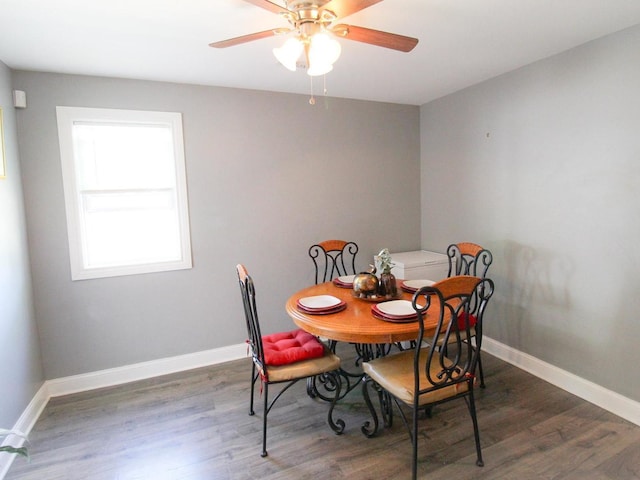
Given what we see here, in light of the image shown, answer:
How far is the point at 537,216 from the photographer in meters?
2.76

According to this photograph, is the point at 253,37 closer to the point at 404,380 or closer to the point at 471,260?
the point at 404,380

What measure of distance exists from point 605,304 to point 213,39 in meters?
3.03

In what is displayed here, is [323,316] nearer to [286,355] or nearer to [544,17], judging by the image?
[286,355]

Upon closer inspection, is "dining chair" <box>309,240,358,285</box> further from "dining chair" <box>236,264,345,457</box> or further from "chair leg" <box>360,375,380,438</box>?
"chair leg" <box>360,375,380,438</box>

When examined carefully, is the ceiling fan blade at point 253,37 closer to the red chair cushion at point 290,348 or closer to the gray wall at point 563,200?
the red chair cushion at point 290,348

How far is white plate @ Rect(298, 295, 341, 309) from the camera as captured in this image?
7.07ft

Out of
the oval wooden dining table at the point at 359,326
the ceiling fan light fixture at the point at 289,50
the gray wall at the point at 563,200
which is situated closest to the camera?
the ceiling fan light fixture at the point at 289,50

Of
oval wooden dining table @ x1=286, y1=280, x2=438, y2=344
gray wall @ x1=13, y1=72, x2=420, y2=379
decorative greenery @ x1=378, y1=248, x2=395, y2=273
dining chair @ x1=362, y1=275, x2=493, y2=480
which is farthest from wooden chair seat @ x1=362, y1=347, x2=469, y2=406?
gray wall @ x1=13, y1=72, x2=420, y2=379

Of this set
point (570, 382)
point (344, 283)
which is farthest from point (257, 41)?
point (570, 382)

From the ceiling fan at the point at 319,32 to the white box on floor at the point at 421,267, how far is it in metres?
2.04

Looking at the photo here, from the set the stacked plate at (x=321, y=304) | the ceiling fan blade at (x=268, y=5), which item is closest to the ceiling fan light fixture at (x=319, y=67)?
the ceiling fan blade at (x=268, y=5)

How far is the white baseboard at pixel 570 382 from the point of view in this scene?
2.27 metres

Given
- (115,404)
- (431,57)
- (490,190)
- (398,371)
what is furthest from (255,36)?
(115,404)

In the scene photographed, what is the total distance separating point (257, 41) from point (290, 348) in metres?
1.92
